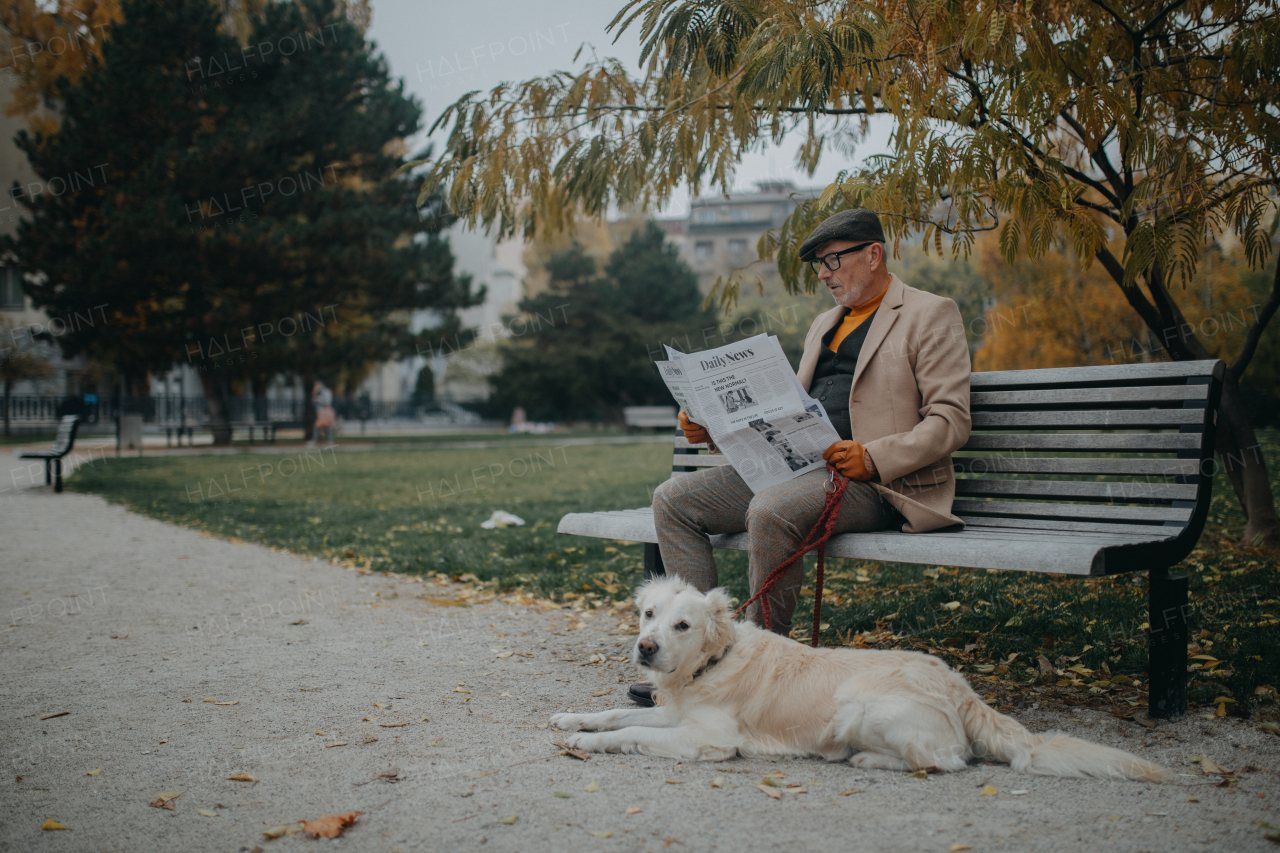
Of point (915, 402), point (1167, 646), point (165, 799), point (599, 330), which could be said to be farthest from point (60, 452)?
point (599, 330)

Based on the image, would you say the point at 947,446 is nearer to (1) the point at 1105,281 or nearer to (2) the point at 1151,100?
(2) the point at 1151,100

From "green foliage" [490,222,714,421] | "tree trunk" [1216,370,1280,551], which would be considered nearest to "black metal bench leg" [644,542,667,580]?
"tree trunk" [1216,370,1280,551]

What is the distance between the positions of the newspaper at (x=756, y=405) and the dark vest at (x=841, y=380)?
7.9 inches

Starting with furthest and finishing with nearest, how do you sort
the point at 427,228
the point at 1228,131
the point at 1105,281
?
the point at 427,228, the point at 1105,281, the point at 1228,131

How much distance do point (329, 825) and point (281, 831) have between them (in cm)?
13

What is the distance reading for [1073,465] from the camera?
351cm

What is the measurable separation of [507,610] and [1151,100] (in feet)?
14.8

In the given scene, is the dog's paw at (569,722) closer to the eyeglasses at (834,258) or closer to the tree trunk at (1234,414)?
the eyeglasses at (834,258)

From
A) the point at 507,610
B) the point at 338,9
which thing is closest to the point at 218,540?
the point at 507,610

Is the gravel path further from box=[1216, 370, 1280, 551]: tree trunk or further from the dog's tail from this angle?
box=[1216, 370, 1280, 551]: tree trunk

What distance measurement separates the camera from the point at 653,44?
14.1 ft

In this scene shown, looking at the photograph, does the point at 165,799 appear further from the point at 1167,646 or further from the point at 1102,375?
the point at 1102,375

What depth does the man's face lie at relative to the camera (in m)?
3.66

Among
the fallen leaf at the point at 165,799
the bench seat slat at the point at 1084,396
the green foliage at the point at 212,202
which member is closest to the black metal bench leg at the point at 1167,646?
the bench seat slat at the point at 1084,396
